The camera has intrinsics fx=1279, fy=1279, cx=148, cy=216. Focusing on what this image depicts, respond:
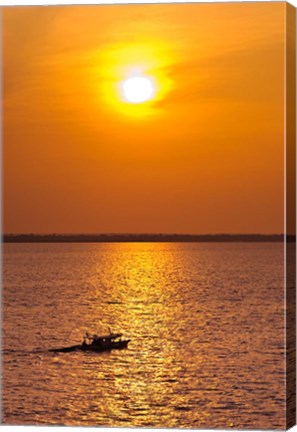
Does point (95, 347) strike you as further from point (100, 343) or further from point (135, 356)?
point (135, 356)

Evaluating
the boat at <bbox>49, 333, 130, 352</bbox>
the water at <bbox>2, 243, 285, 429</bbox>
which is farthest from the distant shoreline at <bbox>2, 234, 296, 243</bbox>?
the boat at <bbox>49, 333, 130, 352</bbox>

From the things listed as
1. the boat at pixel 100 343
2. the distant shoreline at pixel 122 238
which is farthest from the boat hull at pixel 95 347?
the distant shoreline at pixel 122 238

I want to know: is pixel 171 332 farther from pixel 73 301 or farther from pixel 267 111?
pixel 267 111

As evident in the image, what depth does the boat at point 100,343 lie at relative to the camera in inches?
363

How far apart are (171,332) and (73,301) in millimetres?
811

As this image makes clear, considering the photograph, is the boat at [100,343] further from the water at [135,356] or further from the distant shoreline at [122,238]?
the distant shoreline at [122,238]

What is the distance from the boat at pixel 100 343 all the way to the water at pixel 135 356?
60 millimetres

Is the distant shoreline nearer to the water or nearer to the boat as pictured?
the water

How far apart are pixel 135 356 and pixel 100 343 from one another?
675mm

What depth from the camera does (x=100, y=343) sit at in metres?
9.70

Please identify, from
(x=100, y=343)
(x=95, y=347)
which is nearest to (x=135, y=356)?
(x=100, y=343)

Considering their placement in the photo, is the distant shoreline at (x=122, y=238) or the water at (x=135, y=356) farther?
the distant shoreline at (x=122, y=238)

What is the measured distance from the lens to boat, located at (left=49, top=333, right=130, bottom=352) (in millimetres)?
9227

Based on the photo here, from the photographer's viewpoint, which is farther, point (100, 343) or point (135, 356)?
point (100, 343)
